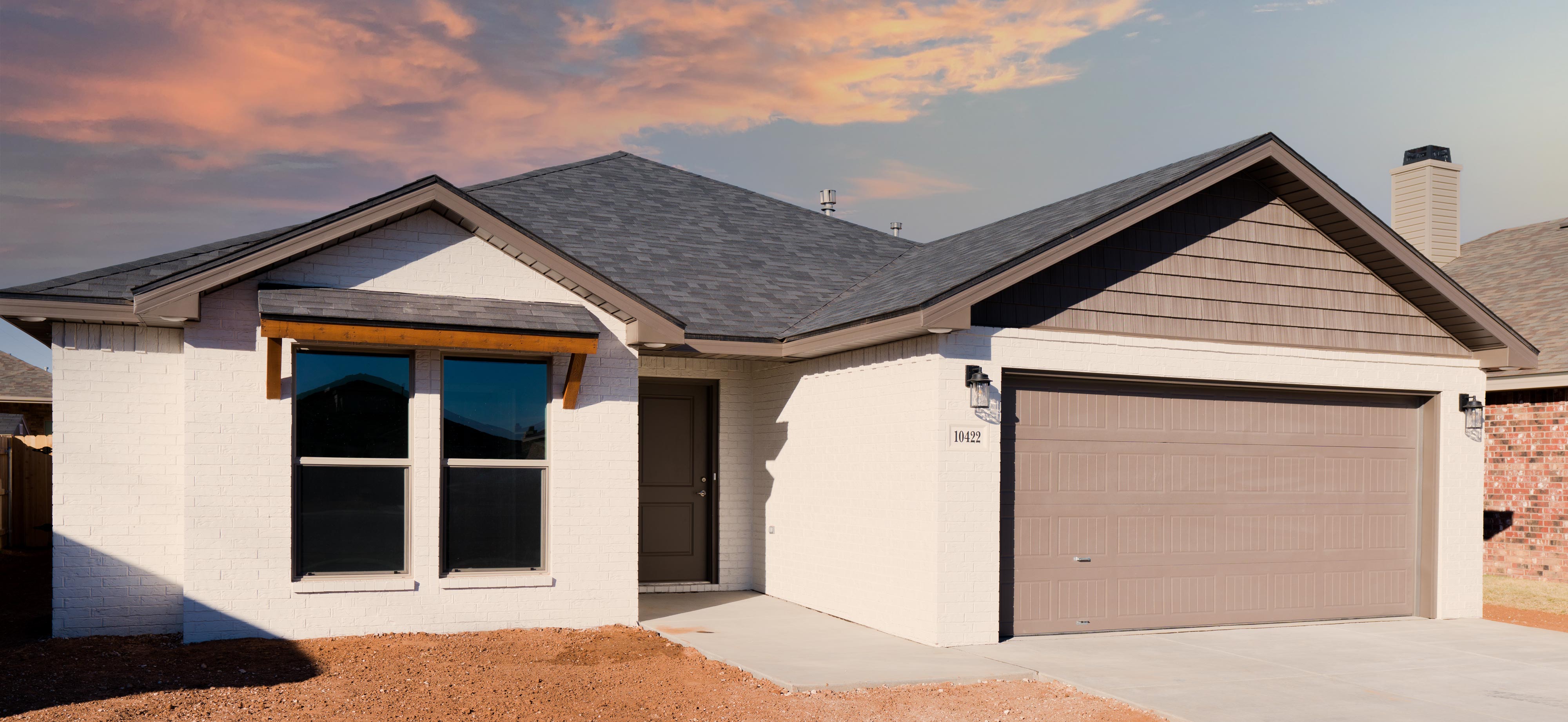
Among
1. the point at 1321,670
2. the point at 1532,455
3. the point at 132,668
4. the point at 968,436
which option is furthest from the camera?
the point at 1532,455

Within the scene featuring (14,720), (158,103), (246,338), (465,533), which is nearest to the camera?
(14,720)

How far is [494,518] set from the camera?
30.6 ft

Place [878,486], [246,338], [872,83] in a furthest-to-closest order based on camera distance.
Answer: [872,83]
[878,486]
[246,338]

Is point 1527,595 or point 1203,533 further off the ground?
point 1203,533

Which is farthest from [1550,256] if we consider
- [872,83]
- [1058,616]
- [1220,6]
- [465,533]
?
[465,533]

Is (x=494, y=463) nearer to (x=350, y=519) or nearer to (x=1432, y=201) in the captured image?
(x=350, y=519)

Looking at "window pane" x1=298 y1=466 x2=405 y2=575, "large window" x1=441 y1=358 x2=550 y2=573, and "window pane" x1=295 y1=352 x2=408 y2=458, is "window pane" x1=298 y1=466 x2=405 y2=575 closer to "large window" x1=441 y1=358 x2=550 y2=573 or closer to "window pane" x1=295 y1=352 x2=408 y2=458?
"window pane" x1=295 y1=352 x2=408 y2=458

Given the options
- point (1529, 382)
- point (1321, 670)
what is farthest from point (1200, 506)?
point (1529, 382)

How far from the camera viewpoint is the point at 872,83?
1723 cm

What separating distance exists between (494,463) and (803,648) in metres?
3.08

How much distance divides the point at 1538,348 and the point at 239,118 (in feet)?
60.8

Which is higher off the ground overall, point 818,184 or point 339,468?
point 818,184

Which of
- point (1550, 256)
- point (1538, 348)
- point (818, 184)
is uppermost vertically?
point (818, 184)

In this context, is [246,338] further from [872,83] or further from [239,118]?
[872,83]
